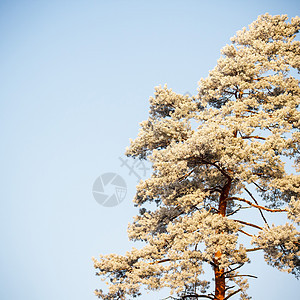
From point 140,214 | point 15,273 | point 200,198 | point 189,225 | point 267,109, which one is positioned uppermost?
point 15,273

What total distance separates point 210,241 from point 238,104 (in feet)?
15.2

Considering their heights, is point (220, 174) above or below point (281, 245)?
above

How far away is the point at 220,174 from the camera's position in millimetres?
10492

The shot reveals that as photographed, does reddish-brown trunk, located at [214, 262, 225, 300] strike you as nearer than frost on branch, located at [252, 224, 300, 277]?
No

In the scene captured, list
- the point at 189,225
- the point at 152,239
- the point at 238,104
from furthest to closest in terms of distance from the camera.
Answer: the point at 238,104, the point at 152,239, the point at 189,225

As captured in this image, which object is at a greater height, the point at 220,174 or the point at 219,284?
the point at 220,174

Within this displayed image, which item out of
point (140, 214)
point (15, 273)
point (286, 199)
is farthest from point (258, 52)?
point (15, 273)

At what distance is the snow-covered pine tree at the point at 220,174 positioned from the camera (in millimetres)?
8352

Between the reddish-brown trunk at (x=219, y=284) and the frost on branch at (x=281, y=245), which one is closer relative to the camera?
the frost on branch at (x=281, y=245)

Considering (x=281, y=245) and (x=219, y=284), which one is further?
(x=219, y=284)

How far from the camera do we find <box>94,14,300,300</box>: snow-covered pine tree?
835 cm

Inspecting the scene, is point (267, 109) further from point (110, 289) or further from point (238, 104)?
point (110, 289)

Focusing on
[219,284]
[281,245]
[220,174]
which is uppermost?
[220,174]

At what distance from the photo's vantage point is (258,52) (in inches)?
468
